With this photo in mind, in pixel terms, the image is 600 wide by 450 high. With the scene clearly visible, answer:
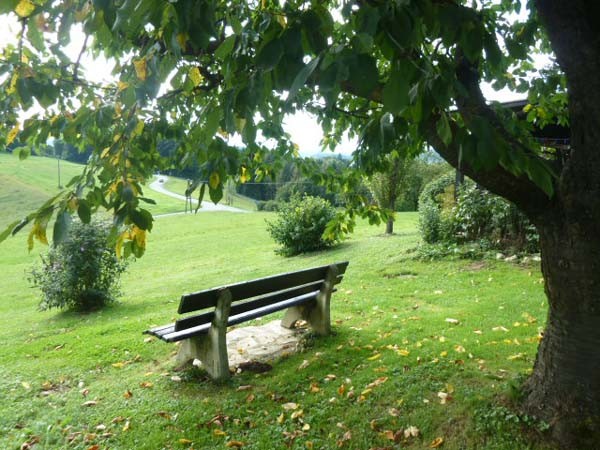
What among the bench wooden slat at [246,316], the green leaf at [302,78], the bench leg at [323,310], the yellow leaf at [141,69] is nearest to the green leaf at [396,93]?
the green leaf at [302,78]

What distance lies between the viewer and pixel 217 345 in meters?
4.38

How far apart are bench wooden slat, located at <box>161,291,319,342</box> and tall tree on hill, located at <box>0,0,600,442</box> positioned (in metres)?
1.59

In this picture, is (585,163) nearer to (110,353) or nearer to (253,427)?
(253,427)

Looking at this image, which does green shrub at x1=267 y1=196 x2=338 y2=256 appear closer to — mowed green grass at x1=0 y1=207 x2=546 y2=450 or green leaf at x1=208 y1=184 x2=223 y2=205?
mowed green grass at x1=0 y1=207 x2=546 y2=450

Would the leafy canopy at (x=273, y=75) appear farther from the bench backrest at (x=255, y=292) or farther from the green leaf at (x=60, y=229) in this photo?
the bench backrest at (x=255, y=292)

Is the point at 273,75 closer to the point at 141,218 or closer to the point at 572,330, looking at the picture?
the point at 141,218

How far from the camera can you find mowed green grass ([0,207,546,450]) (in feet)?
11.0

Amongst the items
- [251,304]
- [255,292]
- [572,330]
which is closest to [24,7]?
[572,330]

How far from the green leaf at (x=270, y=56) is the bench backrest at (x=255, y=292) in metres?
3.23

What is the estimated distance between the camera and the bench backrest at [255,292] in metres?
4.24

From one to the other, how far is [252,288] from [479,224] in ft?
25.6

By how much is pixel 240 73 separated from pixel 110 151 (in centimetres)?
66

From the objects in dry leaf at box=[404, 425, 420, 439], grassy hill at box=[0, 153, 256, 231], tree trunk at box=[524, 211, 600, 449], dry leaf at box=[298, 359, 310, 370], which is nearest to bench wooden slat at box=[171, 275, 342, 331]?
dry leaf at box=[298, 359, 310, 370]

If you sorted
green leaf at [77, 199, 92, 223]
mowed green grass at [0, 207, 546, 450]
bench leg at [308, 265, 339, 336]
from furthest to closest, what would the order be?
bench leg at [308, 265, 339, 336]
mowed green grass at [0, 207, 546, 450]
green leaf at [77, 199, 92, 223]
